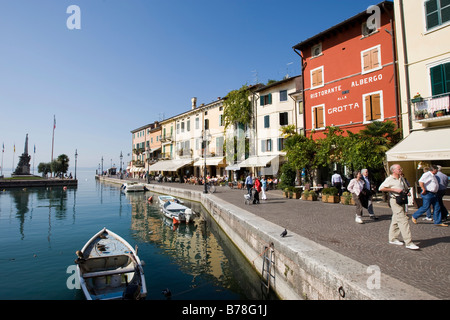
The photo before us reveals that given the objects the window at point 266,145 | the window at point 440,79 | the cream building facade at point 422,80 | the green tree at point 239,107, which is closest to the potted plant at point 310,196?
the cream building facade at point 422,80

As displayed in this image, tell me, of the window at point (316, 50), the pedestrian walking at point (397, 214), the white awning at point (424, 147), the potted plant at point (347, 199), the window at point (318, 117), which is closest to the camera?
the pedestrian walking at point (397, 214)

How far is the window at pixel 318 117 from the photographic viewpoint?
1947 centimetres

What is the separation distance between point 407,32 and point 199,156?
3000 cm

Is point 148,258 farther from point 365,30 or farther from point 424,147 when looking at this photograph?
point 365,30

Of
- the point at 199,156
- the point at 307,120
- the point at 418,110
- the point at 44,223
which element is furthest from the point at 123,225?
the point at 199,156

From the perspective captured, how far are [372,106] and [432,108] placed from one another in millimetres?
4679

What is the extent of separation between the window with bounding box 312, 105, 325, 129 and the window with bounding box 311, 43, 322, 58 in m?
4.31

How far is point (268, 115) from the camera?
2875 centimetres

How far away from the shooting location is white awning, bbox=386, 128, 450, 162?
10.2m

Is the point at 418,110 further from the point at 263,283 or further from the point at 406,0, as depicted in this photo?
the point at 263,283

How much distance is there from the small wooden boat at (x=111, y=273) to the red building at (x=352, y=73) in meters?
16.1

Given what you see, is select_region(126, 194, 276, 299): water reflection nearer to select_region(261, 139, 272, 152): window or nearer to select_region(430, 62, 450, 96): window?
select_region(430, 62, 450, 96): window

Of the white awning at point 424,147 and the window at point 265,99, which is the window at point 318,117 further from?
the window at point 265,99

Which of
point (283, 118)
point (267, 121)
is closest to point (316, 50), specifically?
point (283, 118)
